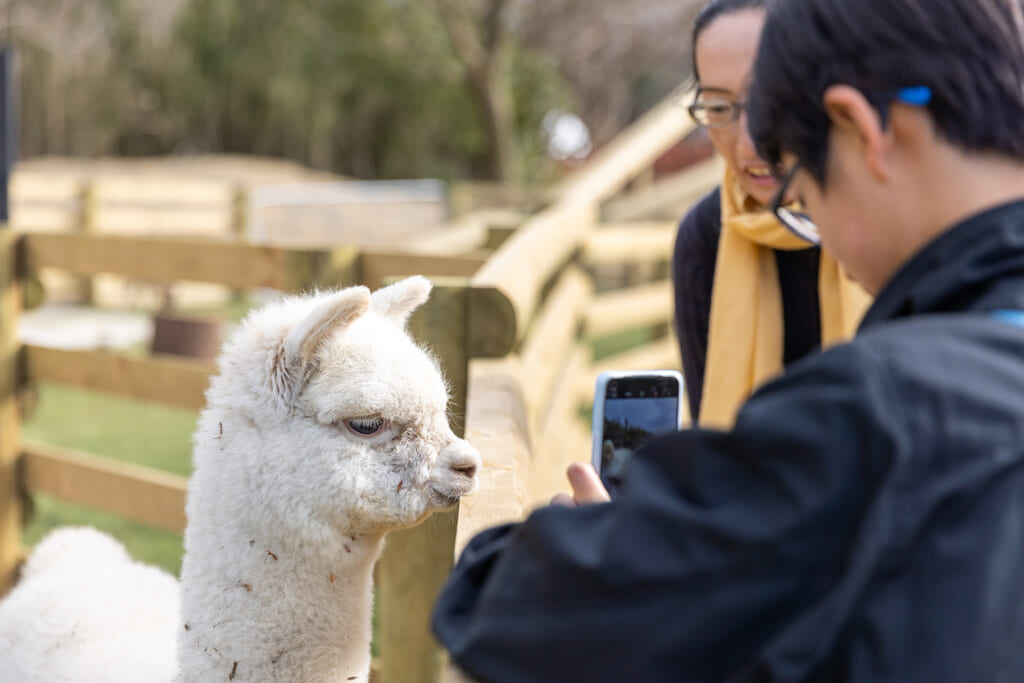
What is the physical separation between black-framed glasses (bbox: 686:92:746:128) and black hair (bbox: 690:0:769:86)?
0.13m

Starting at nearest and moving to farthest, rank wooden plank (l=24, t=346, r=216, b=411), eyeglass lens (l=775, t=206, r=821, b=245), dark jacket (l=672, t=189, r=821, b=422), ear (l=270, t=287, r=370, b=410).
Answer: eyeglass lens (l=775, t=206, r=821, b=245)
ear (l=270, t=287, r=370, b=410)
dark jacket (l=672, t=189, r=821, b=422)
wooden plank (l=24, t=346, r=216, b=411)

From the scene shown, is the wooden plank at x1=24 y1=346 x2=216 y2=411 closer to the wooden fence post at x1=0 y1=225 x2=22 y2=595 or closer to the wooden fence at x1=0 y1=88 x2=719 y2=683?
the wooden fence at x1=0 y1=88 x2=719 y2=683

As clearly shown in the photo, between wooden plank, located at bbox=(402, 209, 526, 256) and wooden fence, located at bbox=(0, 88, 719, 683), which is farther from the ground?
wooden plank, located at bbox=(402, 209, 526, 256)

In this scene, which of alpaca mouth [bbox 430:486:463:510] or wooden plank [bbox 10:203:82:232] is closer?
alpaca mouth [bbox 430:486:463:510]

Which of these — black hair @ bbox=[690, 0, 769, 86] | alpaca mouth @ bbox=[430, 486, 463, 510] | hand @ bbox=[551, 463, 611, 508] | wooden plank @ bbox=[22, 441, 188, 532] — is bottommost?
wooden plank @ bbox=[22, 441, 188, 532]

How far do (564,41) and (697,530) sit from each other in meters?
21.5

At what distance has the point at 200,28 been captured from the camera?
21266mm

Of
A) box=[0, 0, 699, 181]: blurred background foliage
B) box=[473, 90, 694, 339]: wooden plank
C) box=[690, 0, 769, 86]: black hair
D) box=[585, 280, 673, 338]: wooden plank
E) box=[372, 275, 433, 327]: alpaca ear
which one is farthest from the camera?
box=[0, 0, 699, 181]: blurred background foliage

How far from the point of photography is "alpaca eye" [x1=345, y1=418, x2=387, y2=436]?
5.62 feet

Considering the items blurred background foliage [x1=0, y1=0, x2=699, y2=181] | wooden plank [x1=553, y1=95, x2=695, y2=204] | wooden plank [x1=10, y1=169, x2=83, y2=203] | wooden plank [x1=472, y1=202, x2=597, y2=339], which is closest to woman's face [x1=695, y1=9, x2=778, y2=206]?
wooden plank [x1=472, y1=202, x2=597, y2=339]

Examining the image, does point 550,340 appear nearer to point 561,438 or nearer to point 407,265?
point 561,438

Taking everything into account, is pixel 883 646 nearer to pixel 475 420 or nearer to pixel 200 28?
pixel 475 420

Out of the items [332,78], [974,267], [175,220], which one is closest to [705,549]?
[974,267]

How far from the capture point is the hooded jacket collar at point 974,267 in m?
0.87
